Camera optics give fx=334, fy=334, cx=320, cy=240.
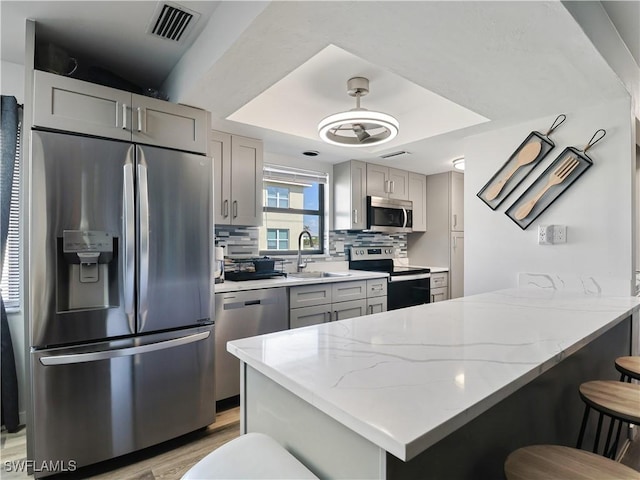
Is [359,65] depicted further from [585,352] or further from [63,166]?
[585,352]

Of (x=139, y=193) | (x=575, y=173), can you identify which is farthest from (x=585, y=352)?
(x=139, y=193)

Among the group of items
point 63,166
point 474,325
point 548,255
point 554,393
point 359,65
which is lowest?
point 554,393

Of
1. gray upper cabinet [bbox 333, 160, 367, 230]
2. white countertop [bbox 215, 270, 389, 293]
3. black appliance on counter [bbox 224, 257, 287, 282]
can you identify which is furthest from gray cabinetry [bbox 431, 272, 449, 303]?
black appliance on counter [bbox 224, 257, 287, 282]

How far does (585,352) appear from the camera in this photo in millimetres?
1683

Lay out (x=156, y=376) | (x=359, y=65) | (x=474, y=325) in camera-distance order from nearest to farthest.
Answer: (x=474, y=325) < (x=156, y=376) < (x=359, y=65)

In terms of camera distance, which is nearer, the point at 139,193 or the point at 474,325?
the point at 474,325

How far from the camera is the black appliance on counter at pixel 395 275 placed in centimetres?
375

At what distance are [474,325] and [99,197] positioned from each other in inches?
76.0

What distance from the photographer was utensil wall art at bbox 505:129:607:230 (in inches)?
85.0

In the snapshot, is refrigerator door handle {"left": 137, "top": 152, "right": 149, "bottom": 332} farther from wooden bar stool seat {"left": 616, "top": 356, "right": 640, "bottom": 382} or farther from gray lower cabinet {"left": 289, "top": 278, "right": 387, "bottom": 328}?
wooden bar stool seat {"left": 616, "top": 356, "right": 640, "bottom": 382}

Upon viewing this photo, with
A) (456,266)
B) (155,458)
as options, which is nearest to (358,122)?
(155,458)

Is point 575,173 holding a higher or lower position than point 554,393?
higher

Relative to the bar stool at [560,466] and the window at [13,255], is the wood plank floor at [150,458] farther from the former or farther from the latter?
the bar stool at [560,466]

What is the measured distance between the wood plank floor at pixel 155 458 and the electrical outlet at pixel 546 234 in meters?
1.29
